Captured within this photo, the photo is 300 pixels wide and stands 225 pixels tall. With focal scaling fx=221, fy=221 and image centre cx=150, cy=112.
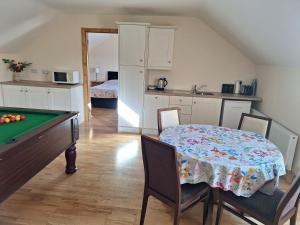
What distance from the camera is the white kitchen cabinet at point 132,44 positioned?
421cm

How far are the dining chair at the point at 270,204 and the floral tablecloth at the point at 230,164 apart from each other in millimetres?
71

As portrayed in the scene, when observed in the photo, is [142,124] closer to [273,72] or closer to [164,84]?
[164,84]

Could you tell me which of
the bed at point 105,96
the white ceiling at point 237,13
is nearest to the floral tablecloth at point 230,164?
the white ceiling at point 237,13

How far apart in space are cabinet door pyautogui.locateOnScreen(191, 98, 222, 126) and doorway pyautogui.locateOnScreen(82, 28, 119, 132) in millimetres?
1777

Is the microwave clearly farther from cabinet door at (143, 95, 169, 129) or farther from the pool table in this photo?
the pool table

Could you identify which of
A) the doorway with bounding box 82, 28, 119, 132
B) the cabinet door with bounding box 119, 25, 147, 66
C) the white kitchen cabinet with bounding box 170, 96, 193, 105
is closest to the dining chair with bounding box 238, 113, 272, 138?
the white kitchen cabinet with bounding box 170, 96, 193, 105

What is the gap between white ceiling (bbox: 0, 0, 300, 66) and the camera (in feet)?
7.88

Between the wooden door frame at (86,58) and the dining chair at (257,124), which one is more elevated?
the wooden door frame at (86,58)

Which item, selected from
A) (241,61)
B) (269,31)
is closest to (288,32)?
(269,31)

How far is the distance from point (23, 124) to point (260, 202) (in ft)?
7.90

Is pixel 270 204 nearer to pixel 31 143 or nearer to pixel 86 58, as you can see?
pixel 31 143

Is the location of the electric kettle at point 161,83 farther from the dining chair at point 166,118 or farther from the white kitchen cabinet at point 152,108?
the dining chair at point 166,118

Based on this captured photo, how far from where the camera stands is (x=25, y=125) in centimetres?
236

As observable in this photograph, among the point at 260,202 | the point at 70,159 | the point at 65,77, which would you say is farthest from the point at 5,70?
the point at 260,202
